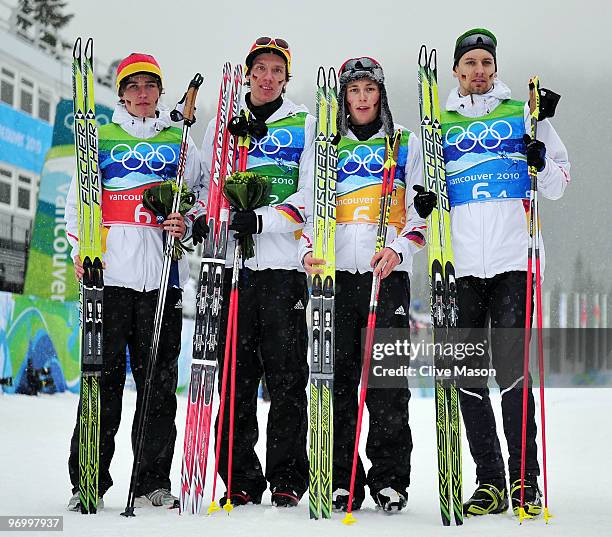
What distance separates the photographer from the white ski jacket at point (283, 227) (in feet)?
10.9

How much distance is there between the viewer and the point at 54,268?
38.5 feet

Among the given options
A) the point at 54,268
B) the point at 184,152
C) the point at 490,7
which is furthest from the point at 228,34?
the point at 184,152

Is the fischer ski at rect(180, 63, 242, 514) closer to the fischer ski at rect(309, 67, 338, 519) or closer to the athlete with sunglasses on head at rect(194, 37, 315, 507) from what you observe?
the athlete with sunglasses on head at rect(194, 37, 315, 507)

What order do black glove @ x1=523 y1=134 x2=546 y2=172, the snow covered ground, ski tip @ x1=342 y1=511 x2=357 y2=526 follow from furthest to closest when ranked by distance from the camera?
black glove @ x1=523 y1=134 x2=546 y2=172
ski tip @ x1=342 y1=511 x2=357 y2=526
the snow covered ground

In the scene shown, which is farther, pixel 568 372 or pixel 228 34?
pixel 228 34

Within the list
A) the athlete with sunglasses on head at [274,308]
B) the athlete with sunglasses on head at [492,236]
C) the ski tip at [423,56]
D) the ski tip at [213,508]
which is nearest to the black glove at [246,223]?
the athlete with sunglasses on head at [274,308]

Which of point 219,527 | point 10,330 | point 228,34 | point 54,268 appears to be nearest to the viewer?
point 219,527

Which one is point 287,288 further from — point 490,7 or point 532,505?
point 490,7

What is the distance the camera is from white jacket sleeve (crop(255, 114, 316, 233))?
332cm

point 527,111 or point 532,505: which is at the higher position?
point 527,111

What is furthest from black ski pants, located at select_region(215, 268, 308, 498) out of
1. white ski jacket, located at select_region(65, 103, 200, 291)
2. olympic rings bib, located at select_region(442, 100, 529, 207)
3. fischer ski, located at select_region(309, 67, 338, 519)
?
olympic rings bib, located at select_region(442, 100, 529, 207)

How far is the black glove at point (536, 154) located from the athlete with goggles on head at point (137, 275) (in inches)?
54.4

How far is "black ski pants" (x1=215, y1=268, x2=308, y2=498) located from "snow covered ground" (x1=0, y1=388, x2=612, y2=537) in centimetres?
15

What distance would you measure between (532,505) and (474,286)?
854mm
